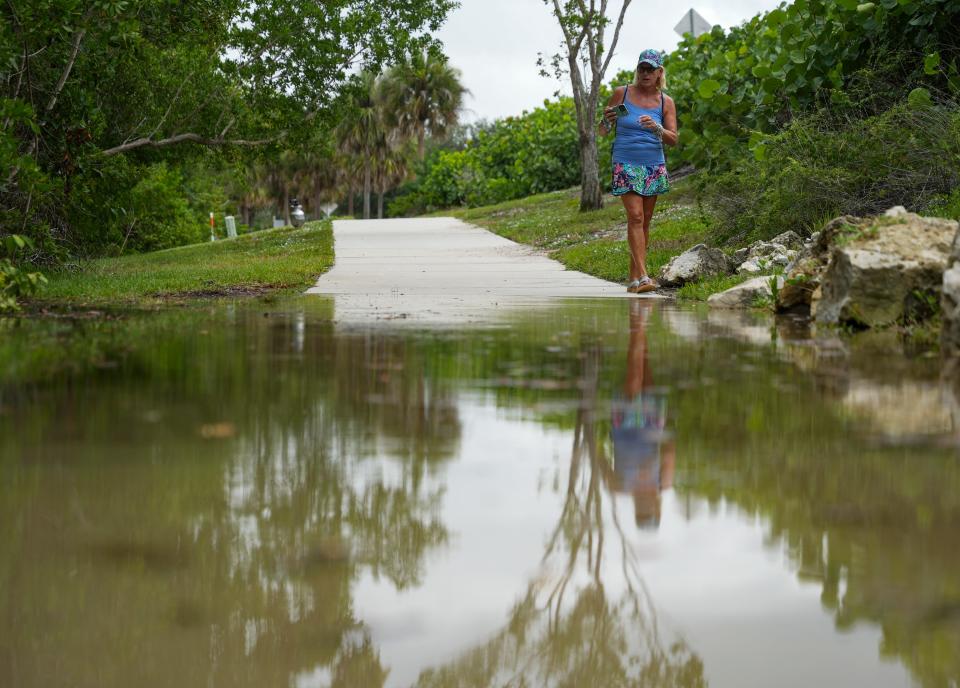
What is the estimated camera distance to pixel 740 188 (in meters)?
14.4

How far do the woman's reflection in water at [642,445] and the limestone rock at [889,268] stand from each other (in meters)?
2.34

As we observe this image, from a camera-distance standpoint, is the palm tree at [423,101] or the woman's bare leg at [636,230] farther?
the palm tree at [423,101]

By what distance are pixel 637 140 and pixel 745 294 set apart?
8.66 feet

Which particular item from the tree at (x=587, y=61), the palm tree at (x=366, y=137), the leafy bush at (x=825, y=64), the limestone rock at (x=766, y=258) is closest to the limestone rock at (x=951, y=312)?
the limestone rock at (x=766, y=258)

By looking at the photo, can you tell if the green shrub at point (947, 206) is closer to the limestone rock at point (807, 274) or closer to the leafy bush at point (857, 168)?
the leafy bush at point (857, 168)

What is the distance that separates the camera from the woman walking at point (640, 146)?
11.4 metres

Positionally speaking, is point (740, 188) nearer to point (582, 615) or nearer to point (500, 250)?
point (500, 250)

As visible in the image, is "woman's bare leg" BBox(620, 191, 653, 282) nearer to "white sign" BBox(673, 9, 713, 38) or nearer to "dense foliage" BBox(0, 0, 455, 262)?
"dense foliage" BBox(0, 0, 455, 262)

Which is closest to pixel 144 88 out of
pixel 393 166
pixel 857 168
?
pixel 857 168

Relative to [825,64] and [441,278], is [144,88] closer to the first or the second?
[441,278]

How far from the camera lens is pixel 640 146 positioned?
37.8 ft

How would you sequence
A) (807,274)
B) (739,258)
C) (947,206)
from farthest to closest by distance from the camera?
(739,258), (947,206), (807,274)

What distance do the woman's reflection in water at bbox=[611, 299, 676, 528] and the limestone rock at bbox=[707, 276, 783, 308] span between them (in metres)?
4.12

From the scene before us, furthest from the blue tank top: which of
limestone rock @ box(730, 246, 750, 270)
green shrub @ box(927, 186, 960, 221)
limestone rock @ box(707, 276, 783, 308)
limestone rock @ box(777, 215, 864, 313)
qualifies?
limestone rock @ box(777, 215, 864, 313)
